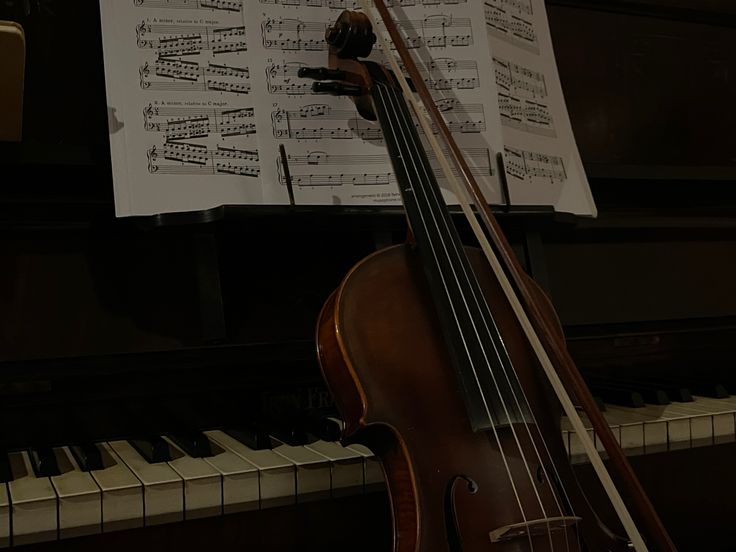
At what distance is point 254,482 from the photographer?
1.13m

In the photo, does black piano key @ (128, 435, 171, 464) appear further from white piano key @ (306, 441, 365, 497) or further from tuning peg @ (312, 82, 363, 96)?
tuning peg @ (312, 82, 363, 96)

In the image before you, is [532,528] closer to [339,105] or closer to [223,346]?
[223,346]

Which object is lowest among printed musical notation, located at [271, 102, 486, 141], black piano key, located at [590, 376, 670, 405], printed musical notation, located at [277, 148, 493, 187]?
black piano key, located at [590, 376, 670, 405]

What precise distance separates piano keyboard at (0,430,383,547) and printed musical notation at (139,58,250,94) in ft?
2.12

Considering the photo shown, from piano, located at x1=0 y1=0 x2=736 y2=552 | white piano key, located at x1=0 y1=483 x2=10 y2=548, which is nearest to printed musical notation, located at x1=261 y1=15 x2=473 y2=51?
piano, located at x1=0 y1=0 x2=736 y2=552

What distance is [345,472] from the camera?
1.18m

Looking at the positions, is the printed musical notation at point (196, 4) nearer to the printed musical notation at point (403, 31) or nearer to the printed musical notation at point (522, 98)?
the printed musical notation at point (403, 31)

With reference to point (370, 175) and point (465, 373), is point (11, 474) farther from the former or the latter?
point (370, 175)

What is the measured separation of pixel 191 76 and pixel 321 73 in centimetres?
25

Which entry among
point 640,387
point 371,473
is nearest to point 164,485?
point 371,473

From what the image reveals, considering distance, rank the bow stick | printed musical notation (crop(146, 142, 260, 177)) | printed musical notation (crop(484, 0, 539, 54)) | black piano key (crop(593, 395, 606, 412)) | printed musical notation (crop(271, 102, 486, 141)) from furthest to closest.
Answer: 1. printed musical notation (crop(484, 0, 539, 54))
2. black piano key (crop(593, 395, 606, 412))
3. printed musical notation (crop(271, 102, 486, 141))
4. printed musical notation (crop(146, 142, 260, 177))
5. the bow stick

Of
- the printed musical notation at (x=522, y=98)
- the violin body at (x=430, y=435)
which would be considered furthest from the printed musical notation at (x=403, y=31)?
the violin body at (x=430, y=435)

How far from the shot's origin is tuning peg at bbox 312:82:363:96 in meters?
1.35

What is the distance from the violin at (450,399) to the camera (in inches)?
35.1
